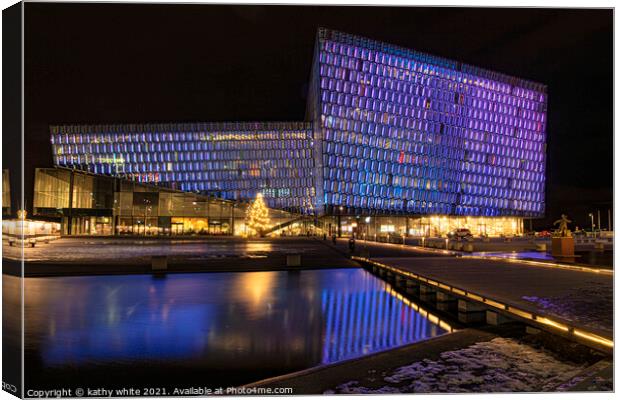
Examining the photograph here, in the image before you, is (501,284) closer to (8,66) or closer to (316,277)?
(316,277)

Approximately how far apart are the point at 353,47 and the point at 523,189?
167 ft

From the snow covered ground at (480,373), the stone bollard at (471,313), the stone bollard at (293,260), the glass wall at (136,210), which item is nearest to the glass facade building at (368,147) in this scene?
the glass wall at (136,210)

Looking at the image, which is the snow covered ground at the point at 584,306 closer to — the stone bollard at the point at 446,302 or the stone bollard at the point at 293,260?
the stone bollard at the point at 446,302

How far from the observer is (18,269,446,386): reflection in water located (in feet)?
33.4

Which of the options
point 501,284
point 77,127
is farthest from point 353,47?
point 501,284

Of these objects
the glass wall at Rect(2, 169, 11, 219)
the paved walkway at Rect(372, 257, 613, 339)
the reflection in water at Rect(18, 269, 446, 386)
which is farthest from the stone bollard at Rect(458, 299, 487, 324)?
the glass wall at Rect(2, 169, 11, 219)

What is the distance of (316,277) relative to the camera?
80.9 feet

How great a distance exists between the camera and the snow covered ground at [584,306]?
1058cm

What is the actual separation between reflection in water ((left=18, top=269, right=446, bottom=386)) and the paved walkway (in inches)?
86.8

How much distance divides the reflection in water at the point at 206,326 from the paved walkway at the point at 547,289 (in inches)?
86.8

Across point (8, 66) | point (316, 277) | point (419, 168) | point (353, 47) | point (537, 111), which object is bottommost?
point (316, 277)

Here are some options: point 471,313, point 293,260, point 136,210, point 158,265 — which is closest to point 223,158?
point 136,210

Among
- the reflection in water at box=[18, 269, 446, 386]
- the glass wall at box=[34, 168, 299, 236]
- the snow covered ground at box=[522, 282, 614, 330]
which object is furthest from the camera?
the glass wall at box=[34, 168, 299, 236]

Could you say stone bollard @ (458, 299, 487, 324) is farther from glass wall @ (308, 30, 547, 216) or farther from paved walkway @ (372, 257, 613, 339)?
glass wall @ (308, 30, 547, 216)
